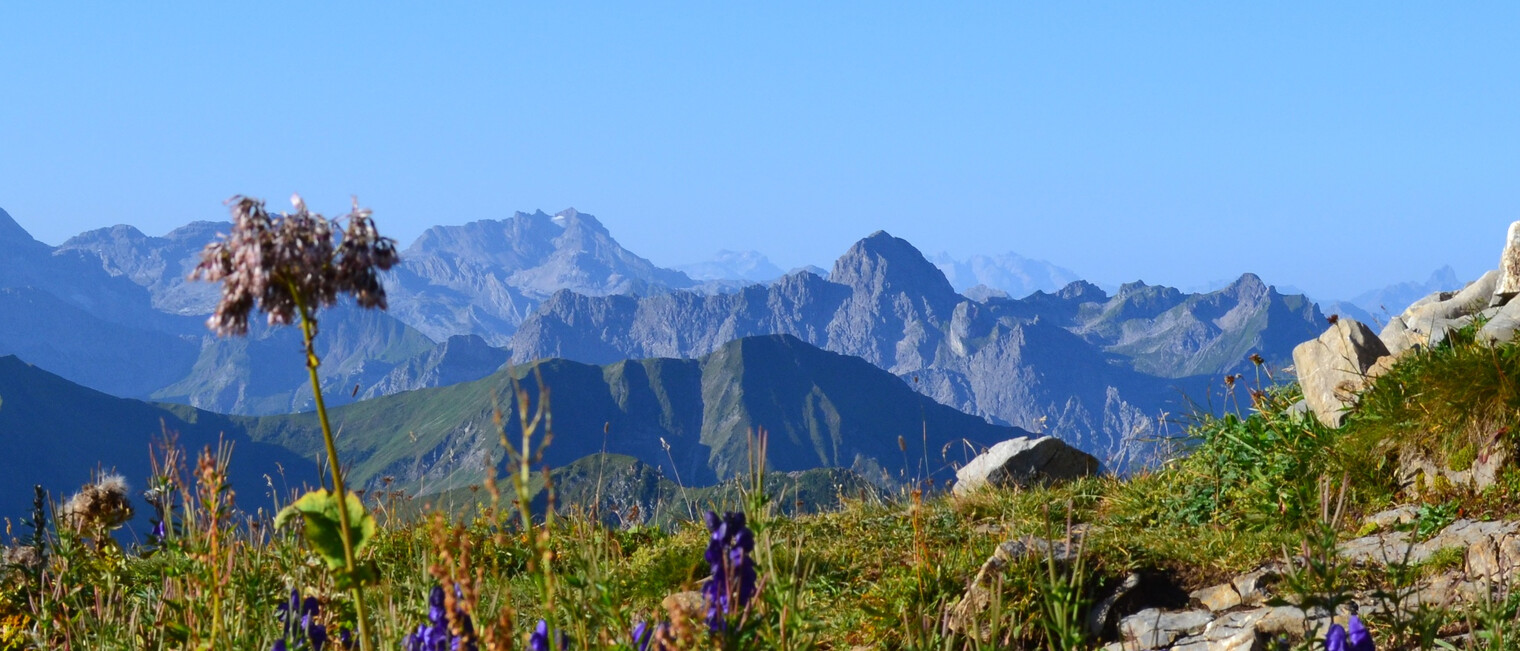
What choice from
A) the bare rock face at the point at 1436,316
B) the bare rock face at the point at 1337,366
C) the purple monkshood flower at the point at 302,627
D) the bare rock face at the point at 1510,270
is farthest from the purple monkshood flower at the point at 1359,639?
the bare rock face at the point at 1510,270

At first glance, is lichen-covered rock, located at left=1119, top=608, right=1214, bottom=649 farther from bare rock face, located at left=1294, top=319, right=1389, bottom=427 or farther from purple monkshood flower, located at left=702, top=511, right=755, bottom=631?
purple monkshood flower, located at left=702, top=511, right=755, bottom=631

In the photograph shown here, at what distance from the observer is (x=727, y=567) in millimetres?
2963

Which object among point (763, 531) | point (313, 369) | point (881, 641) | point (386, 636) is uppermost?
point (313, 369)

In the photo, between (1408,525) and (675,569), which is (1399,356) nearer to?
(1408,525)

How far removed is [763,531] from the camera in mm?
3340

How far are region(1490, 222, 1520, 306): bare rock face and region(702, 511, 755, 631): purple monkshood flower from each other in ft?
37.0

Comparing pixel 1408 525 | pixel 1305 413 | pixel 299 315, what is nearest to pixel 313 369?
pixel 299 315

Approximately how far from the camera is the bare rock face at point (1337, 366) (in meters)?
8.95

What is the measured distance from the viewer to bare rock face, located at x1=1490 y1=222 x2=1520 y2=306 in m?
11.5

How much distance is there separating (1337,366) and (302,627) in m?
8.20

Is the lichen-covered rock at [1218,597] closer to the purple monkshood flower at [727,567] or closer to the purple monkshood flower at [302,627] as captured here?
the purple monkshood flower at [727,567]

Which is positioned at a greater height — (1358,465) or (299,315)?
(299,315)

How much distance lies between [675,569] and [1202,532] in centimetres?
370

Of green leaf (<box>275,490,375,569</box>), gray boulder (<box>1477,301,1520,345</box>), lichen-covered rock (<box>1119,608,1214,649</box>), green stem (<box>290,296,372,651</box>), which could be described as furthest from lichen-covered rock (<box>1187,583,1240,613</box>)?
green stem (<box>290,296,372,651</box>)
